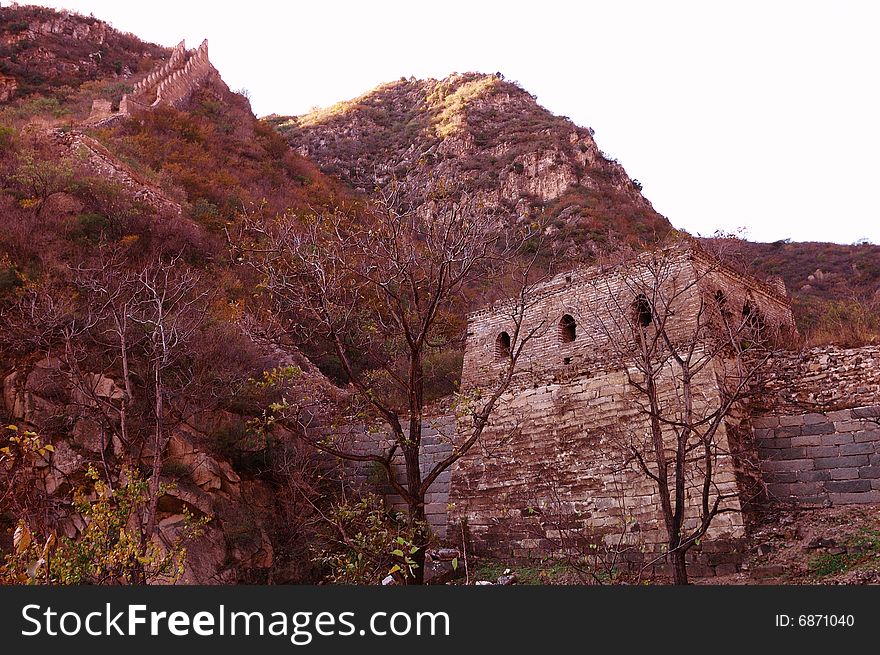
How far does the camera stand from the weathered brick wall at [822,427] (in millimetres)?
11133

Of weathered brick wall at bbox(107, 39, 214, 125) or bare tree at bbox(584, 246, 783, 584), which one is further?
weathered brick wall at bbox(107, 39, 214, 125)

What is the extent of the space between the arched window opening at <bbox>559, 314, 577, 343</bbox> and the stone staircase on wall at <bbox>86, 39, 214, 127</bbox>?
24912 mm

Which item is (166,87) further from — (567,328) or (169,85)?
(567,328)

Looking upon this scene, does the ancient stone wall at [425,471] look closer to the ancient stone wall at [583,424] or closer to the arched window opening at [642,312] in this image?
the ancient stone wall at [583,424]

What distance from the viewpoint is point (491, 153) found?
45844 millimetres

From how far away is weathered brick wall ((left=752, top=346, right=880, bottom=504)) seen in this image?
1113cm

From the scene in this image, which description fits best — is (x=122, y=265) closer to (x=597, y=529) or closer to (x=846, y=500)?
(x=597, y=529)

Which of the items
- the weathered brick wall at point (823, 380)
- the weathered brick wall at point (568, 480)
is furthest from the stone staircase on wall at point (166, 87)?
the weathered brick wall at point (823, 380)

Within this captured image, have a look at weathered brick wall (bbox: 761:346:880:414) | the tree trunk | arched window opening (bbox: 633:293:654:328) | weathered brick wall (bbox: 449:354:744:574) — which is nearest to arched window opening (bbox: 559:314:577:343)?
weathered brick wall (bbox: 449:354:744:574)

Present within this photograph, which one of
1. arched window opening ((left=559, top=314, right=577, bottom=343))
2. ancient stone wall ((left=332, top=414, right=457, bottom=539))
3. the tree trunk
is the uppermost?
arched window opening ((left=559, top=314, right=577, bottom=343))

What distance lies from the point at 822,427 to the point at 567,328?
16.8 ft

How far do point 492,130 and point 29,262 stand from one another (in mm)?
38864

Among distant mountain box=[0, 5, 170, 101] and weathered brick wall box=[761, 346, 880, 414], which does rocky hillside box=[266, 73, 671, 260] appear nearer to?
distant mountain box=[0, 5, 170, 101]

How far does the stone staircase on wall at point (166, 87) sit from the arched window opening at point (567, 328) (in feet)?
81.7
